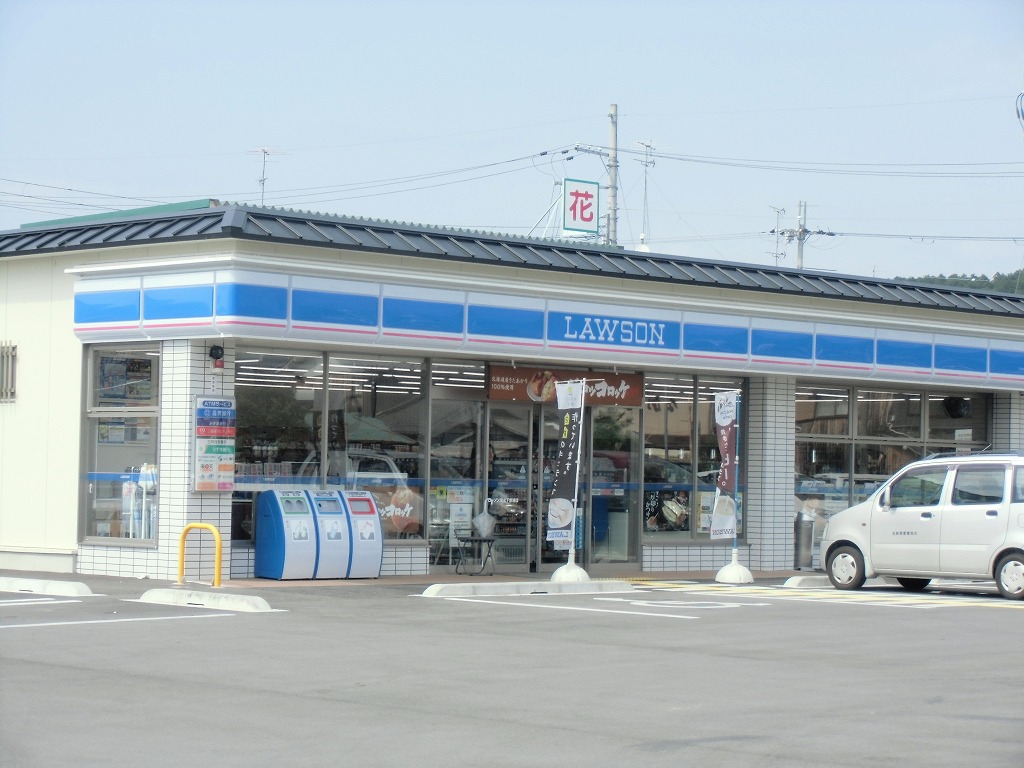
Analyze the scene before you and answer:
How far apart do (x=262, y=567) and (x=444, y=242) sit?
5.31 metres

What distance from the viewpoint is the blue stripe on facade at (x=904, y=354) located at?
2383 centimetres

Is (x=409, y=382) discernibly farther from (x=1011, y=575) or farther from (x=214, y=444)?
(x=1011, y=575)

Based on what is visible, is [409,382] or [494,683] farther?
[409,382]

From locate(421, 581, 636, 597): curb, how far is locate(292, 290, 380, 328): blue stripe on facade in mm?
3727

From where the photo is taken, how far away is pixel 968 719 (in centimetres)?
837

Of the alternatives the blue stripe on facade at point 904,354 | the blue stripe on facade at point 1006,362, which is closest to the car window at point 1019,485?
the blue stripe on facade at point 904,354

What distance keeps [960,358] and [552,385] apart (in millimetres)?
8806

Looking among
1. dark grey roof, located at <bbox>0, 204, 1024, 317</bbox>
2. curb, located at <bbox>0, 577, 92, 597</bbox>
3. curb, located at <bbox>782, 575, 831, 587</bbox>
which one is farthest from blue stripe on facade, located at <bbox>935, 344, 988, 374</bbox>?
curb, located at <bbox>0, 577, 92, 597</bbox>

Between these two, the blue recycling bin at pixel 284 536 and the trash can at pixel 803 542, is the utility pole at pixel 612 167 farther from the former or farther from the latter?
the blue recycling bin at pixel 284 536

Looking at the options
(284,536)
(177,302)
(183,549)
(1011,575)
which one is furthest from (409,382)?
(1011,575)

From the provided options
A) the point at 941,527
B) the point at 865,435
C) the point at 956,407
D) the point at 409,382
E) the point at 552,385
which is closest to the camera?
the point at 941,527

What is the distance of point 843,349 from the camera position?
2322 centimetres

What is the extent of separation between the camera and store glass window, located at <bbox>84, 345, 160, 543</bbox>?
18.1m

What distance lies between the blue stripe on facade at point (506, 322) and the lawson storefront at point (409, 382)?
4cm
